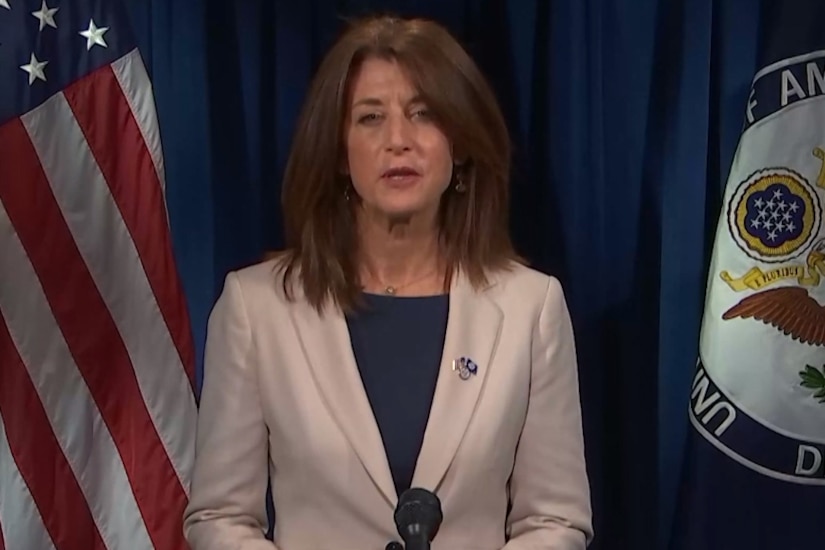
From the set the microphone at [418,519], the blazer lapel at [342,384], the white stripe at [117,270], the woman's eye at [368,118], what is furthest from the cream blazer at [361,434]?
the white stripe at [117,270]

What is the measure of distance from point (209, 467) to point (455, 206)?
55cm

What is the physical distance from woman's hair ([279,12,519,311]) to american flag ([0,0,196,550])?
0.52 metres

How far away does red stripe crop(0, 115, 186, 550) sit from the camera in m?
2.07

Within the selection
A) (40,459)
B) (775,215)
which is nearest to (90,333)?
(40,459)

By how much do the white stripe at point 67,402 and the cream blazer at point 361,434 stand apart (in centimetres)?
55

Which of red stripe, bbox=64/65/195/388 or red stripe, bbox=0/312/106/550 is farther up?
red stripe, bbox=64/65/195/388

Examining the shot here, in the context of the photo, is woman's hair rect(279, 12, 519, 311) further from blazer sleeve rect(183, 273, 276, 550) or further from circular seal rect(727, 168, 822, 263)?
circular seal rect(727, 168, 822, 263)

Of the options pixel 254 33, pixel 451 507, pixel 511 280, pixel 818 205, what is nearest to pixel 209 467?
pixel 451 507

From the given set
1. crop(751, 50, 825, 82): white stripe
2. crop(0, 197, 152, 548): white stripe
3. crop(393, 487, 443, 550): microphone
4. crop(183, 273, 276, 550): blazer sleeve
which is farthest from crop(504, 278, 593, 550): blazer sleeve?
crop(0, 197, 152, 548): white stripe

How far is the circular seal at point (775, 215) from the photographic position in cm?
201

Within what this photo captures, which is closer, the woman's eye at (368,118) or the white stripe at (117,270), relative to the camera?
the woman's eye at (368,118)

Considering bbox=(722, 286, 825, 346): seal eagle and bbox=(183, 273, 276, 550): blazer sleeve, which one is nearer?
bbox=(183, 273, 276, 550): blazer sleeve

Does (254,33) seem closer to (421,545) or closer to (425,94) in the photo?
(425,94)

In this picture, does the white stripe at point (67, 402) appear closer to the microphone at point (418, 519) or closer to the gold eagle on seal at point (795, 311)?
the microphone at point (418, 519)
